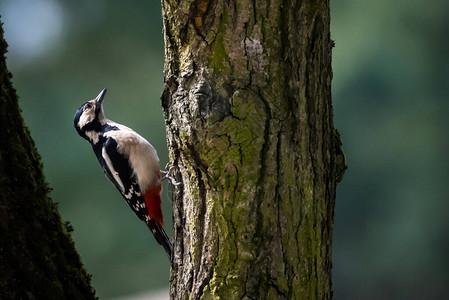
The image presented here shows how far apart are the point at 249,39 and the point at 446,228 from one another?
634cm

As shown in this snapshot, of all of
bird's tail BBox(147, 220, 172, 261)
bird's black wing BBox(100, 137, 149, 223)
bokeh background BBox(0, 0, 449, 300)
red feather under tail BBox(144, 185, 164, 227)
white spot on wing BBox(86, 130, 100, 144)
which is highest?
bokeh background BBox(0, 0, 449, 300)

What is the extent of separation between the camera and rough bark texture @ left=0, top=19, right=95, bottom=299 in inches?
50.6

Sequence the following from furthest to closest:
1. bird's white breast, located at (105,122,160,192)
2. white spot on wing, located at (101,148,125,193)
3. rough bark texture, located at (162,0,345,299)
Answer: white spot on wing, located at (101,148,125,193) → bird's white breast, located at (105,122,160,192) → rough bark texture, located at (162,0,345,299)

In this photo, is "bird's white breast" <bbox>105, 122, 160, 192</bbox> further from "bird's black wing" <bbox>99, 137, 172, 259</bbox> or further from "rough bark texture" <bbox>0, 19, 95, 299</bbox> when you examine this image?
"rough bark texture" <bbox>0, 19, 95, 299</bbox>

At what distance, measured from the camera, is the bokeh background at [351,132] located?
7.02m

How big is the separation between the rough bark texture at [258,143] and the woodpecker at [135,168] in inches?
42.3

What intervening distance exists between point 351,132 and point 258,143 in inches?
230

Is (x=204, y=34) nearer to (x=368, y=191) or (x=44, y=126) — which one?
(x=368, y=191)

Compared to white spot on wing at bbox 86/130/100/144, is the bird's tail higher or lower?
lower

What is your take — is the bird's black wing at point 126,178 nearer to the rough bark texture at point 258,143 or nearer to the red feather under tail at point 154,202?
the red feather under tail at point 154,202

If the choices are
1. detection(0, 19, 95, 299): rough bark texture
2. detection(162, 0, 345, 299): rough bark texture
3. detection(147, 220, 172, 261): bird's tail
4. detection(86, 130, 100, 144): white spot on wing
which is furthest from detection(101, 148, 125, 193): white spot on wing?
detection(0, 19, 95, 299): rough bark texture

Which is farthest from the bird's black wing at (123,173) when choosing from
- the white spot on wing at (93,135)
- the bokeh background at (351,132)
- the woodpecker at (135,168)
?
the bokeh background at (351,132)

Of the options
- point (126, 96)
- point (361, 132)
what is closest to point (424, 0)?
point (361, 132)

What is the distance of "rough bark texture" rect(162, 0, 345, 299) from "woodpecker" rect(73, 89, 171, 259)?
1.08 meters
